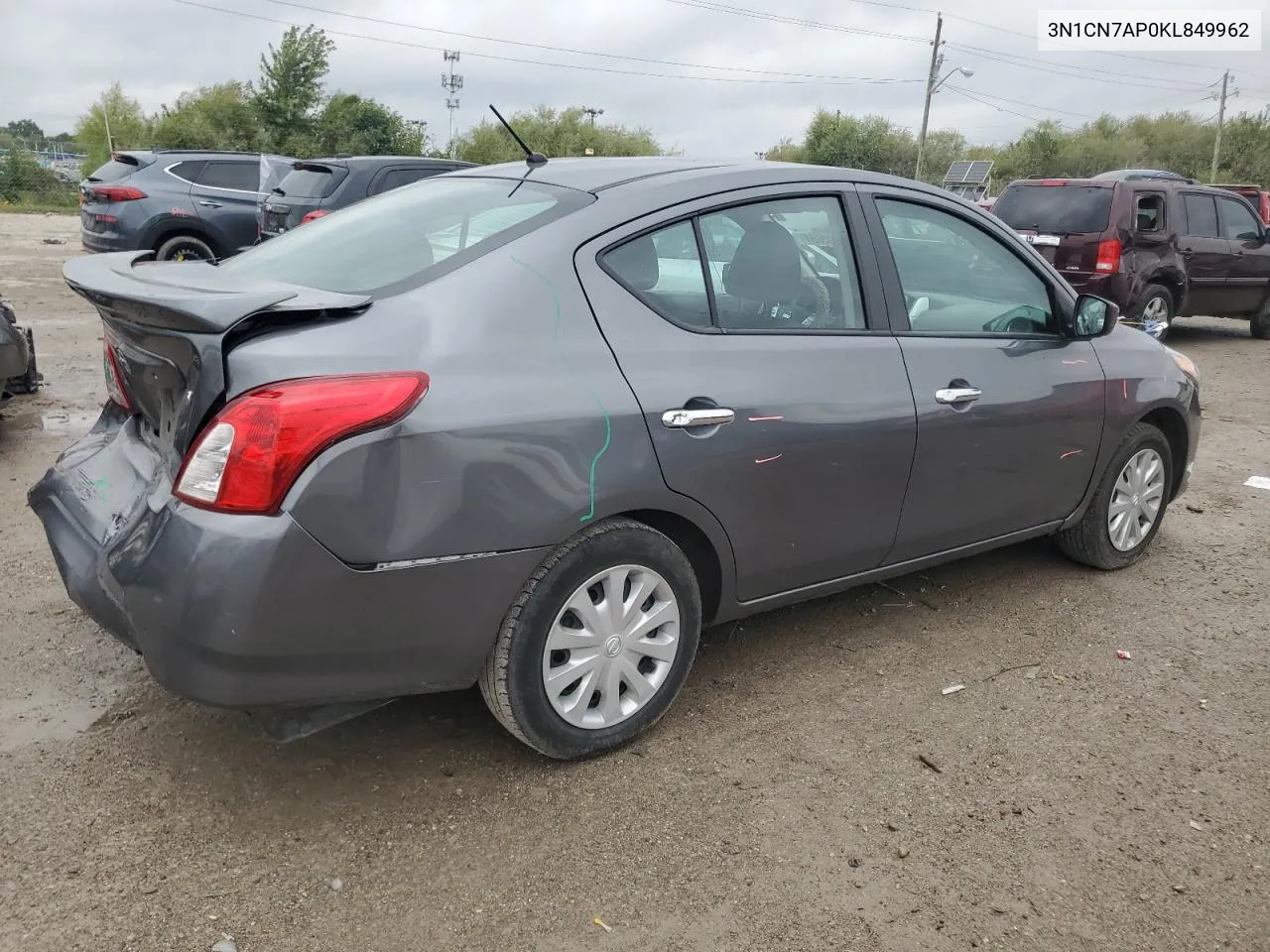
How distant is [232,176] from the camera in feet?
41.3

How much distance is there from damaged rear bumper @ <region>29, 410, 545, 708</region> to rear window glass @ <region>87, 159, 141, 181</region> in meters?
11.1

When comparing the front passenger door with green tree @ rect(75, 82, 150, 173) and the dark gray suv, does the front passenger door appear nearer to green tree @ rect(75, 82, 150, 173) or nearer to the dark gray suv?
the dark gray suv

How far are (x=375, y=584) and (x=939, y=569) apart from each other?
9.37 ft

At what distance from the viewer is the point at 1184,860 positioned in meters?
2.58

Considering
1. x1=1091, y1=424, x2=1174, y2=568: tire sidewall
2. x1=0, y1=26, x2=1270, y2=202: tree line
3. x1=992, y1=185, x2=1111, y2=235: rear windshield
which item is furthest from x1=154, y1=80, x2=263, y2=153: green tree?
x1=1091, y1=424, x2=1174, y2=568: tire sidewall

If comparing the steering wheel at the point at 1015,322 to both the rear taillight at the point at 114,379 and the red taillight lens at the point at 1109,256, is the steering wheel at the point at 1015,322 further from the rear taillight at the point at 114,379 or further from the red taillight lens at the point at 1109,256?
the red taillight lens at the point at 1109,256

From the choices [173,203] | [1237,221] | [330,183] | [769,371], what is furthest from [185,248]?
[1237,221]

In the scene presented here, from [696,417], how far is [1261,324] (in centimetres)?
1249

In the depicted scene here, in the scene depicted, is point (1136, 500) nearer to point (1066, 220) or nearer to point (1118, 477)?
point (1118, 477)

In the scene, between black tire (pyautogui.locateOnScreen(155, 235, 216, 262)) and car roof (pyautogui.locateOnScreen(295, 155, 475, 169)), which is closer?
car roof (pyautogui.locateOnScreen(295, 155, 475, 169))

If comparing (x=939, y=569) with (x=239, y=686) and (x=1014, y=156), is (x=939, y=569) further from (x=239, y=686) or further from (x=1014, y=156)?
(x=1014, y=156)

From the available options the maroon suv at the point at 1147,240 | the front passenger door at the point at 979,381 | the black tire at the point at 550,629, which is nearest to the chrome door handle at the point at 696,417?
the black tire at the point at 550,629

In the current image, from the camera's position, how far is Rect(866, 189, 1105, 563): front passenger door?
3471 mm

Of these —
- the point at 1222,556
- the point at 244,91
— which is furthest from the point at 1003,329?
the point at 244,91
